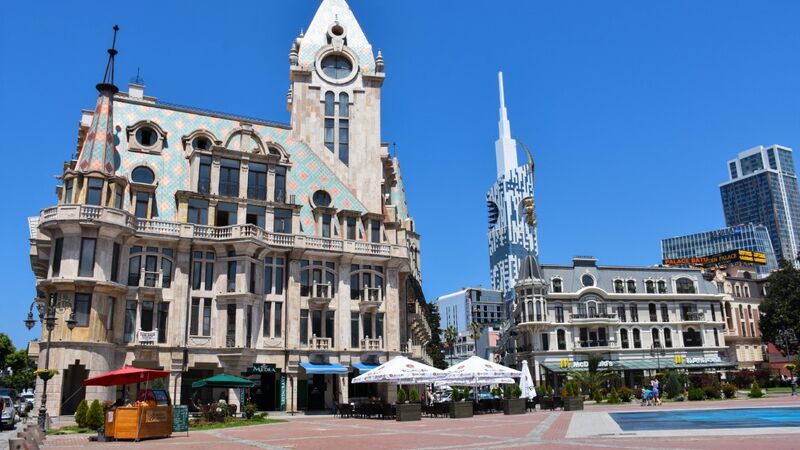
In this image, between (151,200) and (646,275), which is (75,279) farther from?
(646,275)

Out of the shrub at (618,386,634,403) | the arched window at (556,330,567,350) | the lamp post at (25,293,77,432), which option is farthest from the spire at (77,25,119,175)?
the arched window at (556,330,567,350)

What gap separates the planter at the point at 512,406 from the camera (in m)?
38.4

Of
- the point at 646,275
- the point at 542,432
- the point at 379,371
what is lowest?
the point at 542,432

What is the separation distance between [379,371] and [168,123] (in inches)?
1071

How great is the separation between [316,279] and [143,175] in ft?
49.1

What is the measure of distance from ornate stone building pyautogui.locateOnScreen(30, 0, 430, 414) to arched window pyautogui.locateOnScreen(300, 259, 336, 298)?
0.11 m

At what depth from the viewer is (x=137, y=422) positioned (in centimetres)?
2383

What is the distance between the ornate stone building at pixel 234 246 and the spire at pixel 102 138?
4.3 inches

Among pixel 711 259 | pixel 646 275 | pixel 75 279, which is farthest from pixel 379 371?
pixel 711 259

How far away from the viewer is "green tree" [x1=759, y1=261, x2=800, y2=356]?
7675 cm

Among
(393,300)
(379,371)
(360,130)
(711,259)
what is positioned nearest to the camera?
(379,371)

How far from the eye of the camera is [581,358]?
79.4 metres

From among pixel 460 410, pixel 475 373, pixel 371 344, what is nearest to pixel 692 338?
pixel 371 344

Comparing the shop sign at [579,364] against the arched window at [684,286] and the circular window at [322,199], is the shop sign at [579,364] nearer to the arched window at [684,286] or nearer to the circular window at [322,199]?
the arched window at [684,286]
